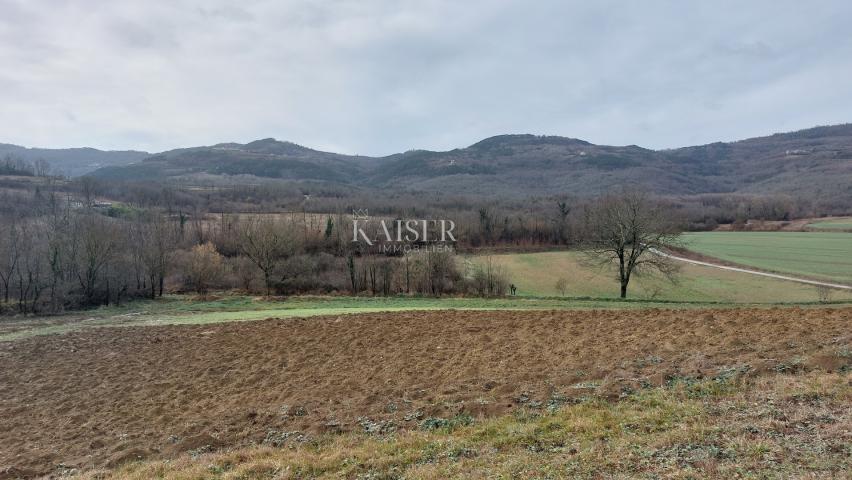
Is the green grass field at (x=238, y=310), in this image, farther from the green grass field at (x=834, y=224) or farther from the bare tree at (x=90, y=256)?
the green grass field at (x=834, y=224)

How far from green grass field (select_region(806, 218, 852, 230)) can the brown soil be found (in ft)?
304

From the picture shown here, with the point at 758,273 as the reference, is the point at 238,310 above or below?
above

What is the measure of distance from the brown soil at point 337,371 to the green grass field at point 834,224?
304 feet

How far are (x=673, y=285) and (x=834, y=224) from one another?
7081 cm

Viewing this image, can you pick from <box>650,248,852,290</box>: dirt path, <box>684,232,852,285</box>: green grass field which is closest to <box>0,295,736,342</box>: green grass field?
Result: <box>650,248,852,290</box>: dirt path

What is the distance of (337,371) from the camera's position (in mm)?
13891

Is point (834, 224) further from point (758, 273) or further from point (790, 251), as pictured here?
point (758, 273)

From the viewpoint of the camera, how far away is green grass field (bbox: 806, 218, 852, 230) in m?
84.1

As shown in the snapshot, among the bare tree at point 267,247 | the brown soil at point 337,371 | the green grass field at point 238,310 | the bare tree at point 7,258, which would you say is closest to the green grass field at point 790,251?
the green grass field at point 238,310

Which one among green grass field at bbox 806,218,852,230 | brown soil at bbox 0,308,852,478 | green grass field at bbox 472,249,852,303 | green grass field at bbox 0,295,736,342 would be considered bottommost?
green grass field at bbox 472,249,852,303

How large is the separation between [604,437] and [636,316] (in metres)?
13.0

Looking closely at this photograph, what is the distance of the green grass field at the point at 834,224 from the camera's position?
276 ft

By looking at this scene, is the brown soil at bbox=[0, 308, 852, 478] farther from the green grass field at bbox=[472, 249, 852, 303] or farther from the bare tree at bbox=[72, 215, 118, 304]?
the green grass field at bbox=[472, 249, 852, 303]
